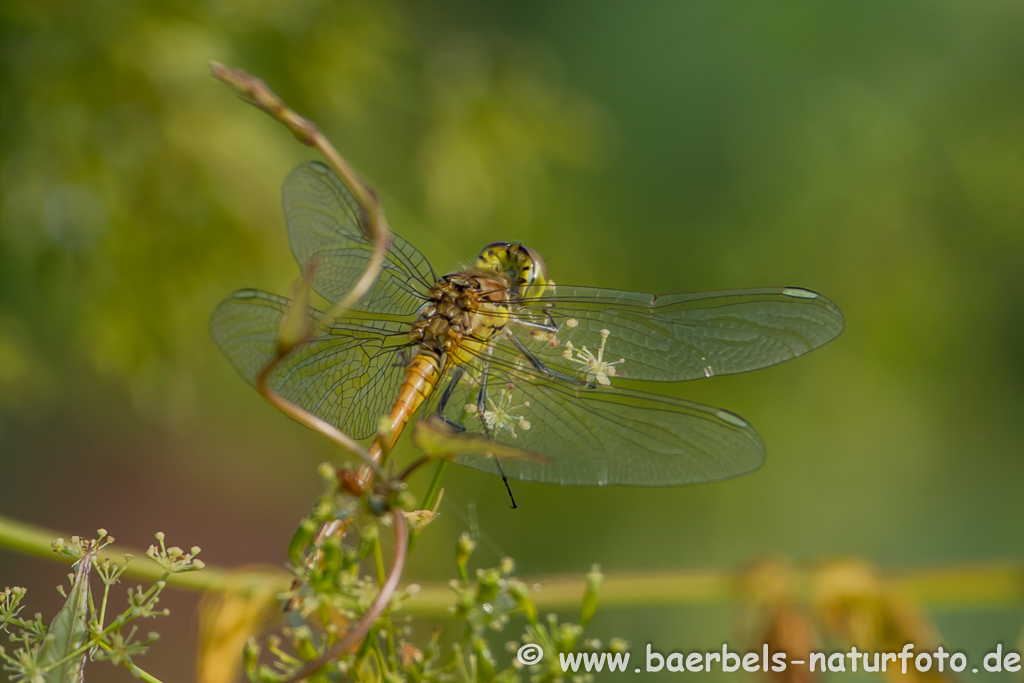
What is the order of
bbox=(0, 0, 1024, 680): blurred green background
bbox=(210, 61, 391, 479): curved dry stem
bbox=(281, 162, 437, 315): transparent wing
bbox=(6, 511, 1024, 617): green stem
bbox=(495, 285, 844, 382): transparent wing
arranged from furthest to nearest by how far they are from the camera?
bbox=(0, 0, 1024, 680): blurred green background
bbox=(281, 162, 437, 315): transparent wing
bbox=(495, 285, 844, 382): transparent wing
bbox=(6, 511, 1024, 617): green stem
bbox=(210, 61, 391, 479): curved dry stem

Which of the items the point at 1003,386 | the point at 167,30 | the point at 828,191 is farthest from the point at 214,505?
the point at 1003,386

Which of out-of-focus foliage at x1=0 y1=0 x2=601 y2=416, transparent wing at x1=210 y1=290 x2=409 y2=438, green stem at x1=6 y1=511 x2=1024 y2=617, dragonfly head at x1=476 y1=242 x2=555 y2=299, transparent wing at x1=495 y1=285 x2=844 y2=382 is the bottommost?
green stem at x1=6 y1=511 x2=1024 y2=617

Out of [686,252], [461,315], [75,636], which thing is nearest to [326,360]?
[461,315]

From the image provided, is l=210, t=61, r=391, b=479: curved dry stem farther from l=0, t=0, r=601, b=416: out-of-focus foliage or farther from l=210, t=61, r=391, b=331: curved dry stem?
l=0, t=0, r=601, b=416: out-of-focus foliage

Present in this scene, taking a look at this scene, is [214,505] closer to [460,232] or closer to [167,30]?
[460,232]

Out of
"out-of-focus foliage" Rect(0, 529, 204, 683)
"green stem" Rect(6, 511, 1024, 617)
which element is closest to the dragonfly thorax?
"green stem" Rect(6, 511, 1024, 617)

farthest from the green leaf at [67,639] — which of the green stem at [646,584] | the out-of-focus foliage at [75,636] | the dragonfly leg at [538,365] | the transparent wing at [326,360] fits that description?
the dragonfly leg at [538,365]
